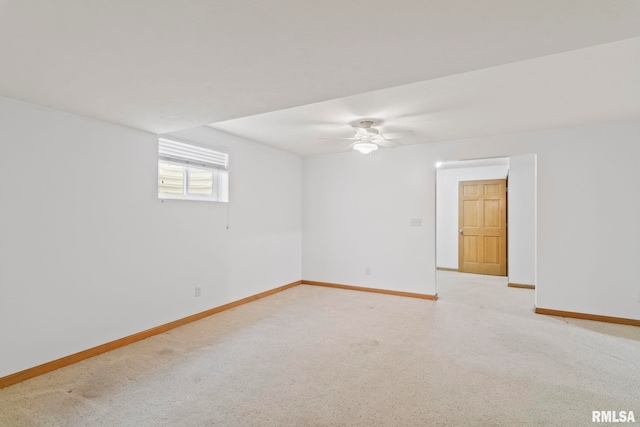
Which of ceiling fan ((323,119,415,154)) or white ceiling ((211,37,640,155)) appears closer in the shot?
white ceiling ((211,37,640,155))

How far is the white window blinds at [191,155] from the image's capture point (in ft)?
11.4

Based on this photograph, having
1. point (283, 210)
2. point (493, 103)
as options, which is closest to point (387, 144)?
point (493, 103)

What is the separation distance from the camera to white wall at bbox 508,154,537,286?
5.64m

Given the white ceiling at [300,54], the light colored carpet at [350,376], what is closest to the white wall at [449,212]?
the light colored carpet at [350,376]

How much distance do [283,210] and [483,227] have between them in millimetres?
4499

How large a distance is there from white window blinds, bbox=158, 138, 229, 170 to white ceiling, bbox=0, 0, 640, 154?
1.60ft

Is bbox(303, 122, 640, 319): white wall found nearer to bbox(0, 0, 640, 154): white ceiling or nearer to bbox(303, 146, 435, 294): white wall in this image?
bbox(303, 146, 435, 294): white wall

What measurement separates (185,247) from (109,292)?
2.99 ft

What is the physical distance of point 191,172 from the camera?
12.7ft

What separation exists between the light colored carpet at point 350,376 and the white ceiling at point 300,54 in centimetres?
215

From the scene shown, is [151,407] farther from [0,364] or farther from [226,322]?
[226,322]

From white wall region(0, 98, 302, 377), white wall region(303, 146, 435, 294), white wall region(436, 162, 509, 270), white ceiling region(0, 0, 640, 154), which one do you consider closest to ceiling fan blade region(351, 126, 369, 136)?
white ceiling region(0, 0, 640, 154)

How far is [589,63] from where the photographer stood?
2189 millimetres

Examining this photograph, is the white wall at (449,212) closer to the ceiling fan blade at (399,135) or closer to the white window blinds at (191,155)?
the ceiling fan blade at (399,135)
